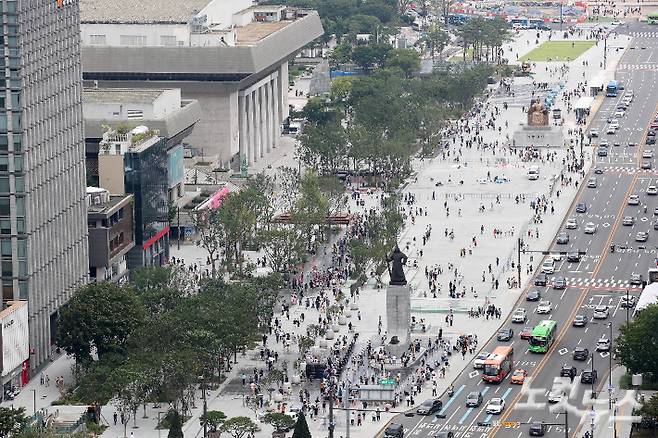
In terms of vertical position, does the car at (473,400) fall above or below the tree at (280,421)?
below

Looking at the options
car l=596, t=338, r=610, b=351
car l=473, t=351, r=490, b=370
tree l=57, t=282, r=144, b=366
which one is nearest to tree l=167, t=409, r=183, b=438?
tree l=57, t=282, r=144, b=366

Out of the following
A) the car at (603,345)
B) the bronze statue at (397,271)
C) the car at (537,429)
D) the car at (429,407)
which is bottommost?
the car at (429,407)

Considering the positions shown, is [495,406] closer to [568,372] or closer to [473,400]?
[473,400]

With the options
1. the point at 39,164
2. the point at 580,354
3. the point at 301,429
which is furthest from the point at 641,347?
the point at 39,164

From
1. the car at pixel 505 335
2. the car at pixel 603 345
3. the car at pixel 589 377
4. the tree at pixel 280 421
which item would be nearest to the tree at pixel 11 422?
the tree at pixel 280 421

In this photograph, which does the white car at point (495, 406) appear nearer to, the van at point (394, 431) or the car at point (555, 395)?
the car at point (555, 395)

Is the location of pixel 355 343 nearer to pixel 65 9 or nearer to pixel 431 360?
pixel 431 360

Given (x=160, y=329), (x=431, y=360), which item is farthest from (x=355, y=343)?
(x=160, y=329)
